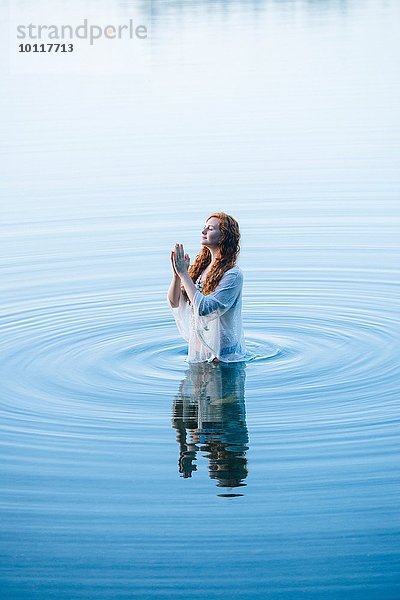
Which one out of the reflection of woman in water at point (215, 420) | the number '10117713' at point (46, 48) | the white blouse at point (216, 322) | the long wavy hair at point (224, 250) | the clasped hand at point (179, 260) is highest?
the number '10117713' at point (46, 48)

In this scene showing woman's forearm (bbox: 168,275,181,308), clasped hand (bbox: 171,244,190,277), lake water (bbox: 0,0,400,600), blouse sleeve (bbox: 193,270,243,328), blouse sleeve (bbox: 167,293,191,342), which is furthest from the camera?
blouse sleeve (bbox: 167,293,191,342)

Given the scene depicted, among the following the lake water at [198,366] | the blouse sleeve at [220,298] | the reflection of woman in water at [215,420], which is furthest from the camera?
the blouse sleeve at [220,298]

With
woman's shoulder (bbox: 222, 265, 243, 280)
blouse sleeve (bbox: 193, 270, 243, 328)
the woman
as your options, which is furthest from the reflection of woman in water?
woman's shoulder (bbox: 222, 265, 243, 280)

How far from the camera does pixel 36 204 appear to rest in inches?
774

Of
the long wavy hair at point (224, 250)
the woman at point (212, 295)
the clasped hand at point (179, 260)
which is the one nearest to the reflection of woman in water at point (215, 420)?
the woman at point (212, 295)

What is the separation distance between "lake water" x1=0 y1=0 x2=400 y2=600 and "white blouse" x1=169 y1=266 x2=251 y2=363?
0.18 meters

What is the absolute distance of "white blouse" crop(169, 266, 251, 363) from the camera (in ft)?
34.7

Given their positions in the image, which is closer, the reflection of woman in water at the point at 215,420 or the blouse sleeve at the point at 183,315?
the reflection of woman in water at the point at 215,420

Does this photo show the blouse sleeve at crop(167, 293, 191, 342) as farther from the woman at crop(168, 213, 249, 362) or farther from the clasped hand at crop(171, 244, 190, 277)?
the clasped hand at crop(171, 244, 190, 277)

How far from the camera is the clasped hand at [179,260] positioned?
10180mm

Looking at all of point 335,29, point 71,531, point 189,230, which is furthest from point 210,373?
point 335,29

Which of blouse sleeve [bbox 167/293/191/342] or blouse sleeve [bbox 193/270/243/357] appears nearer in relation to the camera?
blouse sleeve [bbox 193/270/243/357]

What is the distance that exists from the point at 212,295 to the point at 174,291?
463 millimetres

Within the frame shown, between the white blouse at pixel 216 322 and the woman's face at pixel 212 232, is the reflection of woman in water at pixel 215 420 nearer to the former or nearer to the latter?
the white blouse at pixel 216 322
